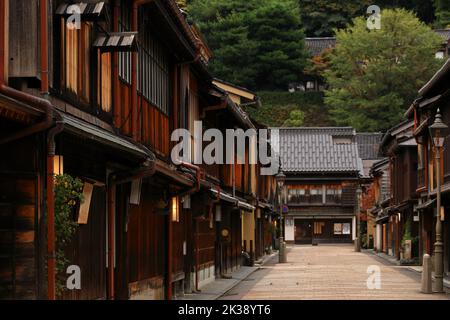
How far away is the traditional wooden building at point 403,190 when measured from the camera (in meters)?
52.4

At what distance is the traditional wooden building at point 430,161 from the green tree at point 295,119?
2087 inches

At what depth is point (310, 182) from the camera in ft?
327

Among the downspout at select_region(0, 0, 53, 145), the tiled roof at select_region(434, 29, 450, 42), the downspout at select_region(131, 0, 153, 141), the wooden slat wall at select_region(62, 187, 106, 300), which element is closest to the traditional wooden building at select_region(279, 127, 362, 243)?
the tiled roof at select_region(434, 29, 450, 42)

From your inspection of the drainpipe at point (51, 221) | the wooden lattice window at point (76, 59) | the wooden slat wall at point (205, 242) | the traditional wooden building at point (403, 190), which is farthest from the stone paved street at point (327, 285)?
the drainpipe at point (51, 221)

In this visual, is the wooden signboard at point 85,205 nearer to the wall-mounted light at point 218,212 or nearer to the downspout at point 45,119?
the downspout at point 45,119

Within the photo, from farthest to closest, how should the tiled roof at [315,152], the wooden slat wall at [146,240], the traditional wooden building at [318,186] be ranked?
the traditional wooden building at [318,186]
the tiled roof at [315,152]
the wooden slat wall at [146,240]

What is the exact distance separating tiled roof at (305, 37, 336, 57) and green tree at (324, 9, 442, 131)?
11.6 metres

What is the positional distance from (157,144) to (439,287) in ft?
33.6

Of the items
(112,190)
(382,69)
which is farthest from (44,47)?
(382,69)

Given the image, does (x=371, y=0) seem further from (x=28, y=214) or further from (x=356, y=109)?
(x=28, y=214)

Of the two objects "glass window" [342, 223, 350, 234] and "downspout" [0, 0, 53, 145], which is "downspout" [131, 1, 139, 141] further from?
"glass window" [342, 223, 350, 234]

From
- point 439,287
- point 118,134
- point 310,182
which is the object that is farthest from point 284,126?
point 118,134

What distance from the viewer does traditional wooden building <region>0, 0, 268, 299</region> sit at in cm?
1263

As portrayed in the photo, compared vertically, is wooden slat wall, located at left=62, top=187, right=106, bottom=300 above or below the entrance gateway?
above
